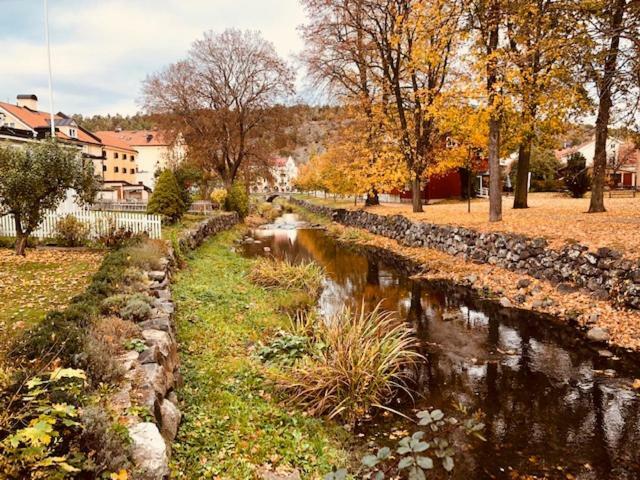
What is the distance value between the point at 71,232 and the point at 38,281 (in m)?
4.77

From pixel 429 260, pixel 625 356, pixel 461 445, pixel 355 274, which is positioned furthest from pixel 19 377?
pixel 429 260

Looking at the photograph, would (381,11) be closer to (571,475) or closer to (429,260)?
(429,260)

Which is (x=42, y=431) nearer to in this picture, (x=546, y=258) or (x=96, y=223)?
(x=546, y=258)

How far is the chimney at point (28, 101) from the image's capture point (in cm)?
4300

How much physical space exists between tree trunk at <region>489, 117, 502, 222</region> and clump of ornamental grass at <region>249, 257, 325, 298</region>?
7.47 metres

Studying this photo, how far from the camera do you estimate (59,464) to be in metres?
2.58

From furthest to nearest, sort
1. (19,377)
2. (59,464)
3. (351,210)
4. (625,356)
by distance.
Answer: (351,210), (625,356), (19,377), (59,464)

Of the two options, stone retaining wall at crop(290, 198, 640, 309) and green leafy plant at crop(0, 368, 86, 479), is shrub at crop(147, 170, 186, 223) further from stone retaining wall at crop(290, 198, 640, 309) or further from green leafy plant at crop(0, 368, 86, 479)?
green leafy plant at crop(0, 368, 86, 479)

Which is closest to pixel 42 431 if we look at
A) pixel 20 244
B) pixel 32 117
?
pixel 20 244

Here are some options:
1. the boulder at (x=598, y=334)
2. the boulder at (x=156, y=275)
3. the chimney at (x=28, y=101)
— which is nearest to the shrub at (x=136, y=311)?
the boulder at (x=156, y=275)

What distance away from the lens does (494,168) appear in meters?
16.2

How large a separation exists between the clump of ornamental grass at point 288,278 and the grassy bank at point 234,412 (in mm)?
2512

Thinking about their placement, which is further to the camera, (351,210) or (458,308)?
(351,210)

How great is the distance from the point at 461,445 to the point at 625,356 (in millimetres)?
4364
